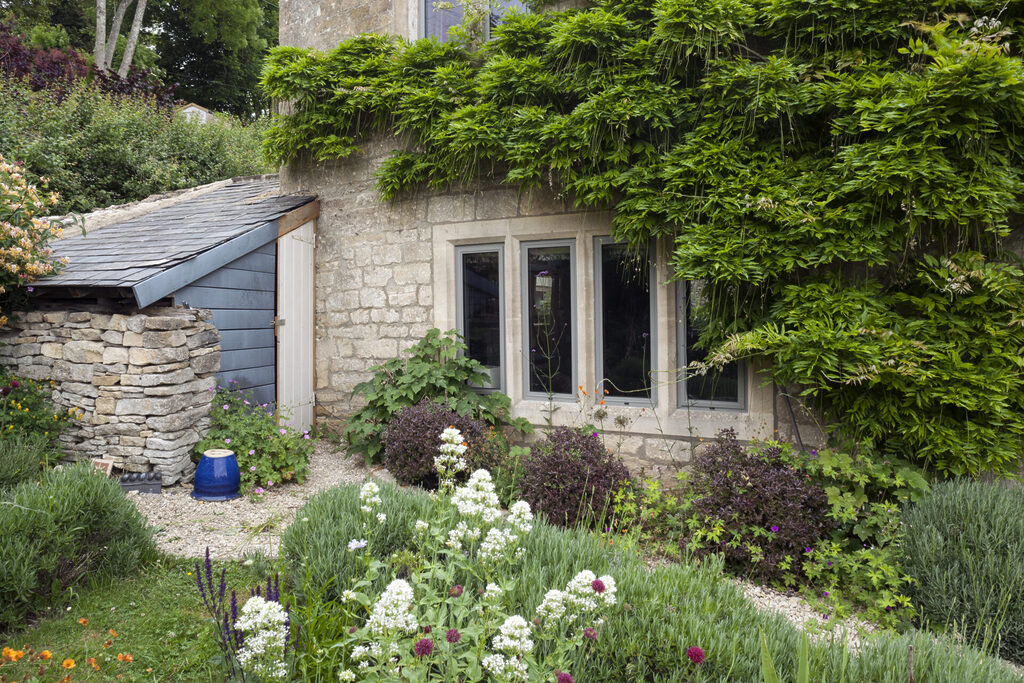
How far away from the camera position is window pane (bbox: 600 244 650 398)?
514 cm

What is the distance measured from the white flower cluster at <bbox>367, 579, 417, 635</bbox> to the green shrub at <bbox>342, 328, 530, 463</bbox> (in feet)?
12.0

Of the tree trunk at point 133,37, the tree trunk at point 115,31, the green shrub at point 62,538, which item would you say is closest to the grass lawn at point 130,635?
the green shrub at point 62,538

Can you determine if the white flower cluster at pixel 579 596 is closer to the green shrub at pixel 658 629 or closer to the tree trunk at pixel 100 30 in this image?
the green shrub at pixel 658 629

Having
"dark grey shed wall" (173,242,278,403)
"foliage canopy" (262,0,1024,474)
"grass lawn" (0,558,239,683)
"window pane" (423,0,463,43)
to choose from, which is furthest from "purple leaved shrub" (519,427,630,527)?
"window pane" (423,0,463,43)

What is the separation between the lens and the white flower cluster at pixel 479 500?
2.10 m

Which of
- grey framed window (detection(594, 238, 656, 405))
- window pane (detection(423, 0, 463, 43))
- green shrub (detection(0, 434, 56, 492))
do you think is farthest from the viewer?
window pane (detection(423, 0, 463, 43))

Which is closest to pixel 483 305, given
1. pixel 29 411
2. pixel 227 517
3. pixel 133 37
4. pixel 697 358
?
pixel 697 358

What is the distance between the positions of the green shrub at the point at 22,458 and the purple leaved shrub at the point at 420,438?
2574 mm

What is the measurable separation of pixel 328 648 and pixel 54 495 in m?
2.32

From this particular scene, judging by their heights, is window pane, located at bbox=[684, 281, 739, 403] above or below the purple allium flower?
above

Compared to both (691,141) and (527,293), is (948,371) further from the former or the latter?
(527,293)

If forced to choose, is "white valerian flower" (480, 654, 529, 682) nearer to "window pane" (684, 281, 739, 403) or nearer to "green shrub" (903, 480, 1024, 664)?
"green shrub" (903, 480, 1024, 664)

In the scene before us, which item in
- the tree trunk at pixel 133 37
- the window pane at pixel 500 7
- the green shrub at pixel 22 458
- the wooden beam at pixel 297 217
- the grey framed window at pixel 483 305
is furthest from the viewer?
the tree trunk at pixel 133 37

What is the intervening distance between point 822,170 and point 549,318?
2537 mm
